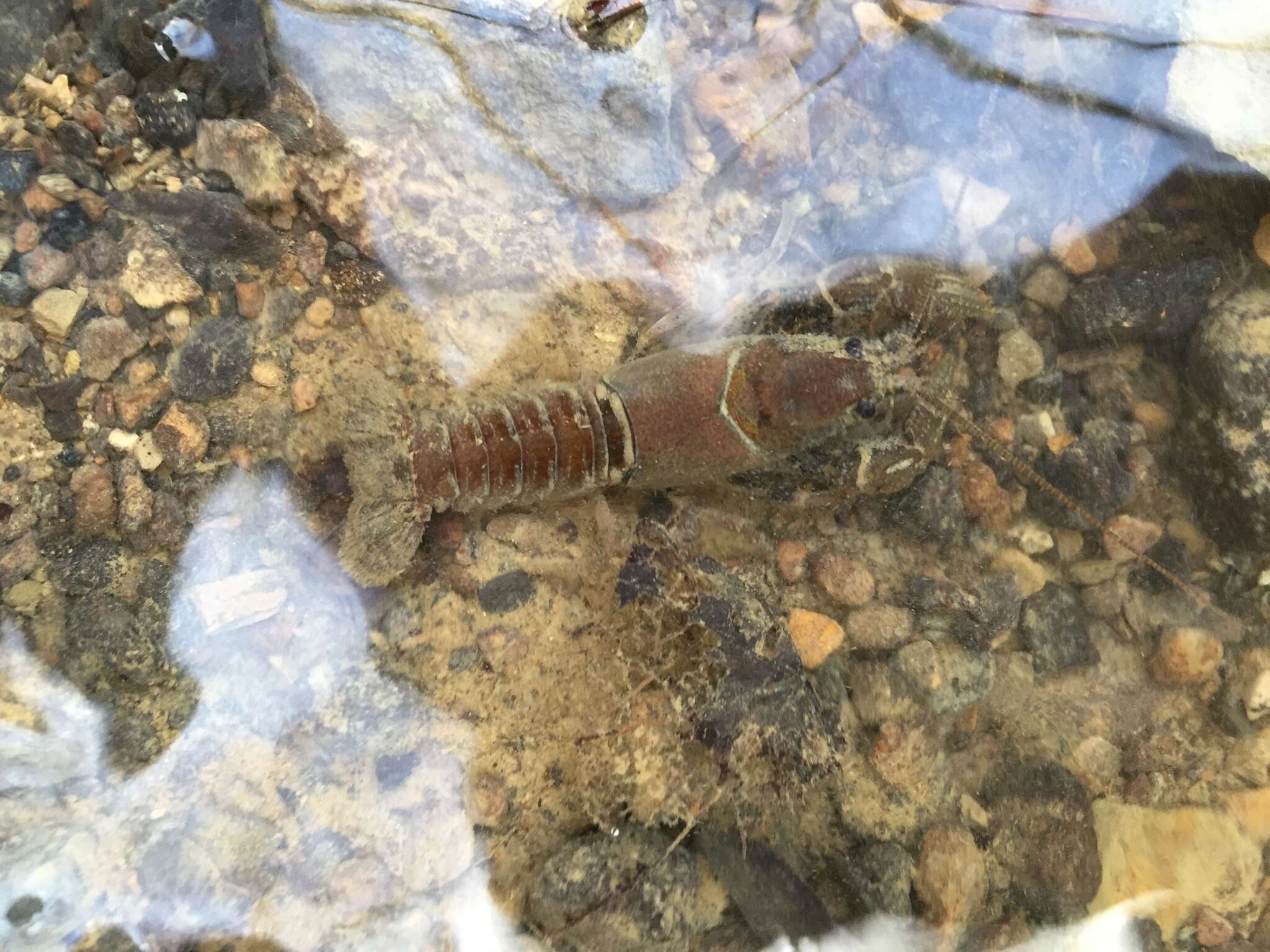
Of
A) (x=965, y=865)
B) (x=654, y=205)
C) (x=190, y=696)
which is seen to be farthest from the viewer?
(x=654, y=205)

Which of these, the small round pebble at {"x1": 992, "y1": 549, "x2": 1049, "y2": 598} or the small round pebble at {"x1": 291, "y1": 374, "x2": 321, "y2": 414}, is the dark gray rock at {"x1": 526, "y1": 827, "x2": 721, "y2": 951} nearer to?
the small round pebble at {"x1": 992, "y1": 549, "x2": 1049, "y2": 598}

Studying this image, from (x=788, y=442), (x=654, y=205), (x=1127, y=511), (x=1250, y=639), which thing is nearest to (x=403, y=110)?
(x=654, y=205)

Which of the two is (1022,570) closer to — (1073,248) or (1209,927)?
(1073,248)

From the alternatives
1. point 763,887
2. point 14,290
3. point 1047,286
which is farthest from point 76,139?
point 1047,286

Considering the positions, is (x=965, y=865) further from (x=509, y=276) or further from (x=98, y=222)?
(x=98, y=222)

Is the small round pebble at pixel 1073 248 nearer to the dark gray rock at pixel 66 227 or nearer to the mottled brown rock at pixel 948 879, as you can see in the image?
the mottled brown rock at pixel 948 879

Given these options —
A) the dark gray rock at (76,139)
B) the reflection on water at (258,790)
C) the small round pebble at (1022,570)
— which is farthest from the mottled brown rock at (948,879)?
the dark gray rock at (76,139)

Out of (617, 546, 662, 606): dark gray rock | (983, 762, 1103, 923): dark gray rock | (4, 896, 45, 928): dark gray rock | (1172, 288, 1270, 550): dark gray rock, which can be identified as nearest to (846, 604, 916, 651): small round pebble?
(983, 762, 1103, 923): dark gray rock

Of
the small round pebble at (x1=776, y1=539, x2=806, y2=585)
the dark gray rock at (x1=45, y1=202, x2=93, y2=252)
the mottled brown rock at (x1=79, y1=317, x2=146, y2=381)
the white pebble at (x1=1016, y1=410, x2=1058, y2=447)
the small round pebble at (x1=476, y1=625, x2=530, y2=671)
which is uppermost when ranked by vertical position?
the dark gray rock at (x1=45, y1=202, x2=93, y2=252)
